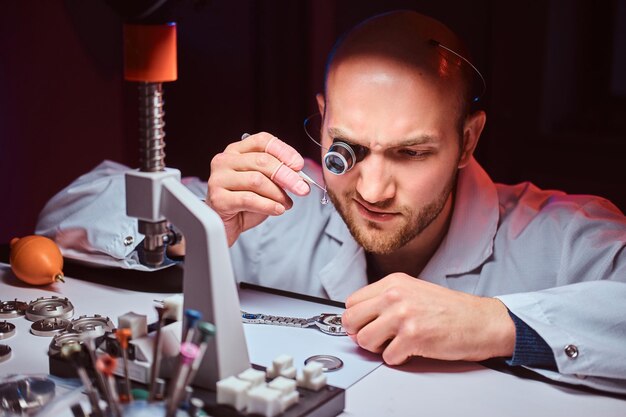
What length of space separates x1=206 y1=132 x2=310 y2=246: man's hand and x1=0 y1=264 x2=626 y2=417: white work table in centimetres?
31

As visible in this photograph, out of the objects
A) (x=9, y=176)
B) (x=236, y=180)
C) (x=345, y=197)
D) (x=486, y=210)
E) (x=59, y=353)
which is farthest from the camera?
(x=9, y=176)

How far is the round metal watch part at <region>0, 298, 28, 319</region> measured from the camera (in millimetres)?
1599

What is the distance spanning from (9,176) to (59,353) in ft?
5.27

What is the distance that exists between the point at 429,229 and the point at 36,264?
1052 mm

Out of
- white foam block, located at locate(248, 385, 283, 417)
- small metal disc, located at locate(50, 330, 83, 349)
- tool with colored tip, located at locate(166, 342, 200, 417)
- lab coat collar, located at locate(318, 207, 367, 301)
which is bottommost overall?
lab coat collar, located at locate(318, 207, 367, 301)

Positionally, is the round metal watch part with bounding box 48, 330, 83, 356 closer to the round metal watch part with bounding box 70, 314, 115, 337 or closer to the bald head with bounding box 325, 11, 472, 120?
the round metal watch part with bounding box 70, 314, 115, 337

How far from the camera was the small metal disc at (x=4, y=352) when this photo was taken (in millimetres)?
1369

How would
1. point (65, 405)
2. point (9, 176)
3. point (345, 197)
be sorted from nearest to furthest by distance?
point (65, 405) → point (345, 197) → point (9, 176)

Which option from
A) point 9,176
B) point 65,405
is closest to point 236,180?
point 65,405

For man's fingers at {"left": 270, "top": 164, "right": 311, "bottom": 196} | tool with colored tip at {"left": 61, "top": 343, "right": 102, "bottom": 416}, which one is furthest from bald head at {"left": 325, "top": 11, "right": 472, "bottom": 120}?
tool with colored tip at {"left": 61, "top": 343, "right": 102, "bottom": 416}

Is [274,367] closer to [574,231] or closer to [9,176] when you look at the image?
[574,231]

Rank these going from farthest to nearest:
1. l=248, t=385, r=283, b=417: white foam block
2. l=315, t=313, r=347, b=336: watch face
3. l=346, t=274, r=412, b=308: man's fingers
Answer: l=315, t=313, r=347, b=336: watch face
l=346, t=274, r=412, b=308: man's fingers
l=248, t=385, r=283, b=417: white foam block

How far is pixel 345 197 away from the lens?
183 centimetres

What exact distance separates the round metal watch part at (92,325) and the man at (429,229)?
1.29 feet
